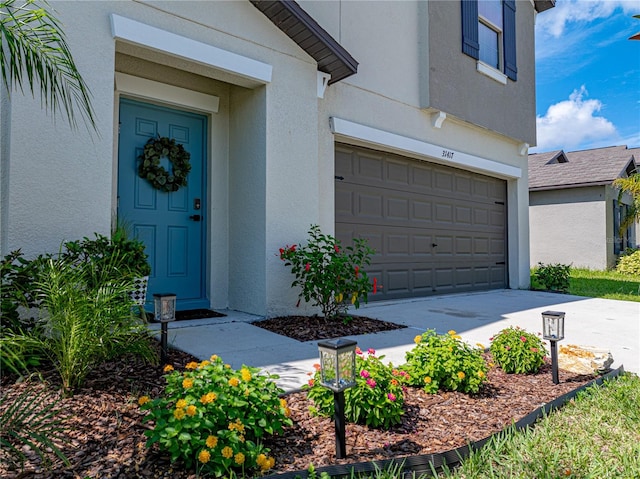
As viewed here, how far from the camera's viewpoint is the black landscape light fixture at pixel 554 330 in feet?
9.75

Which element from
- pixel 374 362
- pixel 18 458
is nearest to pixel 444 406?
Result: pixel 374 362

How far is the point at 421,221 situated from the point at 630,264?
1027cm

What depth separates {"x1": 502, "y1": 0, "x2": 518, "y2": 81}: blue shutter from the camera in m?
8.67

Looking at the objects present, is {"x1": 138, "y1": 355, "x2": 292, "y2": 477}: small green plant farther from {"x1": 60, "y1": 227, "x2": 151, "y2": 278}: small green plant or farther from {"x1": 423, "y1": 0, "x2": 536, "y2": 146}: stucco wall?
{"x1": 423, "y1": 0, "x2": 536, "y2": 146}: stucco wall

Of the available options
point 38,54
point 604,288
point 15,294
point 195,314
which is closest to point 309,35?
point 38,54

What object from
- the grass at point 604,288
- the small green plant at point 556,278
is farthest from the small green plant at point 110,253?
the small green plant at point 556,278

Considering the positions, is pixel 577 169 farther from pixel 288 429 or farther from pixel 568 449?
pixel 288 429

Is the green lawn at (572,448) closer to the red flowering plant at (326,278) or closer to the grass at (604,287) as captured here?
the red flowering plant at (326,278)

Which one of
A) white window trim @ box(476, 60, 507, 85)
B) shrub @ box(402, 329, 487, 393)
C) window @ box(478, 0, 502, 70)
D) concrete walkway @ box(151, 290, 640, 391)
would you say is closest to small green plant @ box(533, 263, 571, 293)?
concrete walkway @ box(151, 290, 640, 391)

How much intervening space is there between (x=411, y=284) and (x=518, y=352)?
156 inches

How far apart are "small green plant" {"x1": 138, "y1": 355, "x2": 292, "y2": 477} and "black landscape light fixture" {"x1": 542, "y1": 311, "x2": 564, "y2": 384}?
1.94 m

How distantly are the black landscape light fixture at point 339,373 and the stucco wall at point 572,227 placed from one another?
14891 mm

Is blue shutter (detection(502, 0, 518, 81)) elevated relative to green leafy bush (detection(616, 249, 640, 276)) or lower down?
elevated

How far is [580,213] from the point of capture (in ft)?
47.3
